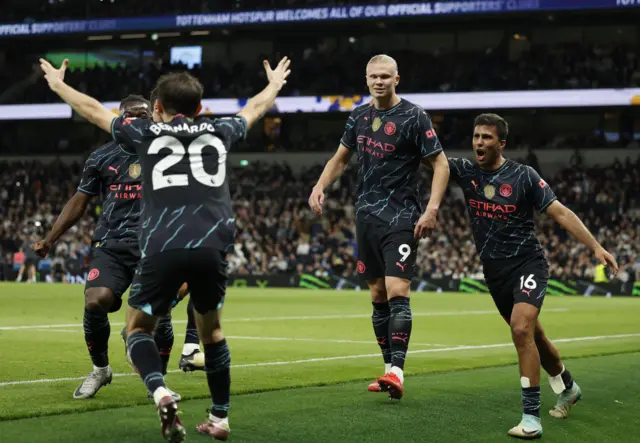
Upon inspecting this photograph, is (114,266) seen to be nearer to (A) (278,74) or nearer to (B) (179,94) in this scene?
(A) (278,74)

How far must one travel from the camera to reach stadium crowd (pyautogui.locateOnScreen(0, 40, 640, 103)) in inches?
1689

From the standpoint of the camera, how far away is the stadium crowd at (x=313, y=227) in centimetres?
3844

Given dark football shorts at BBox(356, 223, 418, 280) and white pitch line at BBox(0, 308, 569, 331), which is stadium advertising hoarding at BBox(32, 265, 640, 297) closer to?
white pitch line at BBox(0, 308, 569, 331)

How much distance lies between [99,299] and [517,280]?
3.34 m

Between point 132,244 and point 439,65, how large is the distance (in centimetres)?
3862

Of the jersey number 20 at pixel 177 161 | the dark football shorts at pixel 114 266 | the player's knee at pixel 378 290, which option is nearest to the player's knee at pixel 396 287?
the player's knee at pixel 378 290

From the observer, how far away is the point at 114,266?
28.0 ft

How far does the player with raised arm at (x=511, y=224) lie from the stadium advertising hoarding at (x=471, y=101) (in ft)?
113

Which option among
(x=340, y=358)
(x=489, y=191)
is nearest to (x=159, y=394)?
(x=489, y=191)

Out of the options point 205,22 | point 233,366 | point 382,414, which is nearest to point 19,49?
point 205,22

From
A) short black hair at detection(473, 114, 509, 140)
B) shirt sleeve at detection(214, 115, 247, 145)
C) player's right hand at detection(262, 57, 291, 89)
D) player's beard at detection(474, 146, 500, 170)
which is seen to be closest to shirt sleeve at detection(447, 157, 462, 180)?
player's beard at detection(474, 146, 500, 170)

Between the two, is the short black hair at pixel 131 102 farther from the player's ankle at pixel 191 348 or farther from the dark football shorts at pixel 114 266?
the player's ankle at pixel 191 348

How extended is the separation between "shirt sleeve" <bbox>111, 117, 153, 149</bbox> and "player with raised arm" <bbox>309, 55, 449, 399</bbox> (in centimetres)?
258

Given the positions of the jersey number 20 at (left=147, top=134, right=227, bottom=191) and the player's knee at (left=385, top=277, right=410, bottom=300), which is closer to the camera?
the jersey number 20 at (left=147, top=134, right=227, bottom=191)
